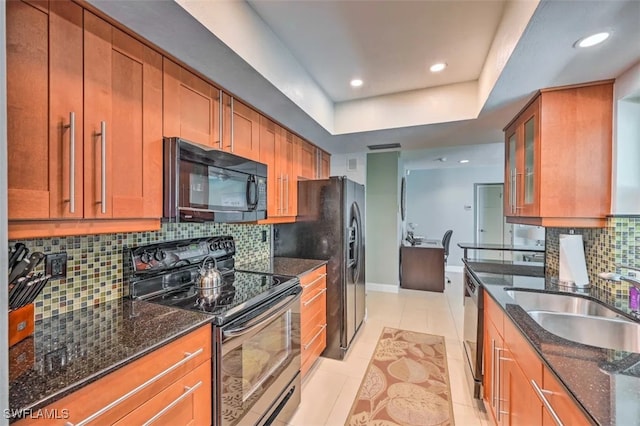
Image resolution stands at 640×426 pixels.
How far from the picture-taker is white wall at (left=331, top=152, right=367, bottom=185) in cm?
446

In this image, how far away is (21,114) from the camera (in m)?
0.96

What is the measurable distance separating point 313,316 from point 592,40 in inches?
96.7

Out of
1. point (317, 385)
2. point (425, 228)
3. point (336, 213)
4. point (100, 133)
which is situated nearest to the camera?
point (100, 133)

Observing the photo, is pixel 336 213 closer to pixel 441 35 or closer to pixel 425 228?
pixel 441 35

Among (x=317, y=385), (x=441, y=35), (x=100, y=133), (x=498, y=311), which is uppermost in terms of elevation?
(x=441, y=35)

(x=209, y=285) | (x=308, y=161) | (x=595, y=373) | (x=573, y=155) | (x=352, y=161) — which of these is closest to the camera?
(x=595, y=373)

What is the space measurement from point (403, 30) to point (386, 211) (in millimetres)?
3333

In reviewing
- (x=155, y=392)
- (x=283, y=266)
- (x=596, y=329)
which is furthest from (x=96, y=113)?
(x=596, y=329)

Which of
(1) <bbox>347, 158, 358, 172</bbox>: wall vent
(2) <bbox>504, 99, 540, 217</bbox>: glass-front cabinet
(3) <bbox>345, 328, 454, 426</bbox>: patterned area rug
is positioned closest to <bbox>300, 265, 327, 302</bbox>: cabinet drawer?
(3) <bbox>345, 328, 454, 426</bbox>: patterned area rug

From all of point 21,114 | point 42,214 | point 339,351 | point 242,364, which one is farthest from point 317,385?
point 21,114

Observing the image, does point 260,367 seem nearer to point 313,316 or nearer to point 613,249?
point 313,316

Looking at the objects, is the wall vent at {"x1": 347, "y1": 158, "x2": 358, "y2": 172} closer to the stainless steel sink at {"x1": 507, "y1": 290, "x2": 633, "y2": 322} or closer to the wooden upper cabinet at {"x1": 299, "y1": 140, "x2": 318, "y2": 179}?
the wooden upper cabinet at {"x1": 299, "y1": 140, "x2": 318, "y2": 179}

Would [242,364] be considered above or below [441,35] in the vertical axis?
below

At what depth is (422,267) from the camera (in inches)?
198
